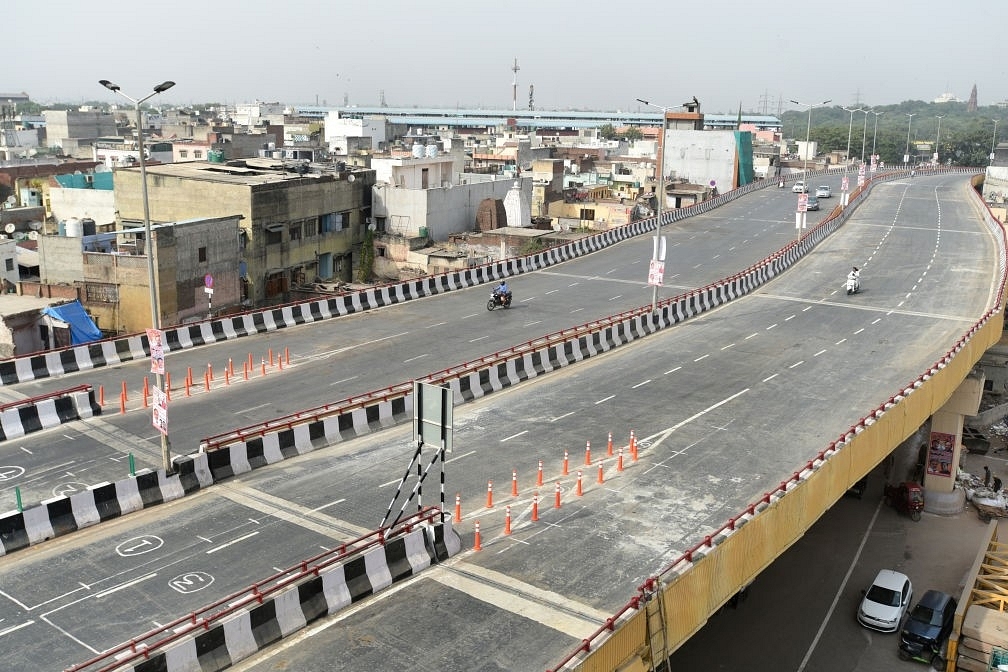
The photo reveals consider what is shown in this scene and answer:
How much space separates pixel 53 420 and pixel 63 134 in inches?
5420

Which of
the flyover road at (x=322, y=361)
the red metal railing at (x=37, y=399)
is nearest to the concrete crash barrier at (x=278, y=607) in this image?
the flyover road at (x=322, y=361)

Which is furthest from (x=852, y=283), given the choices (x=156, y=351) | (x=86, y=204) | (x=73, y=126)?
(x=73, y=126)

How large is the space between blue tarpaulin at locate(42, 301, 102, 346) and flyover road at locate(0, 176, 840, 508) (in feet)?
20.5

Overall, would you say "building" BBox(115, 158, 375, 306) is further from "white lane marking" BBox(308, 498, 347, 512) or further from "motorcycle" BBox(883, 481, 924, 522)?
"motorcycle" BBox(883, 481, 924, 522)

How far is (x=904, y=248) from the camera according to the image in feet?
211

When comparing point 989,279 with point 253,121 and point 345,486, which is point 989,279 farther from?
point 253,121

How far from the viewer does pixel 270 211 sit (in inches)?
2039

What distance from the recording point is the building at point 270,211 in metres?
50.4

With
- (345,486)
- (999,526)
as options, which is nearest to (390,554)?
(345,486)

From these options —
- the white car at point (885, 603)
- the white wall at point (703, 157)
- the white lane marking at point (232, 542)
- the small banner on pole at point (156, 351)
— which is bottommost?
the white car at point (885, 603)

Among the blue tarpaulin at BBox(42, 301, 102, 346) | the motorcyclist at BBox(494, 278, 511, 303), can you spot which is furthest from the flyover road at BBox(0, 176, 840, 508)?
the blue tarpaulin at BBox(42, 301, 102, 346)

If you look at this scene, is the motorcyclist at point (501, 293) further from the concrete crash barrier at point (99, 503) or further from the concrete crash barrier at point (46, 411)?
the concrete crash barrier at point (99, 503)

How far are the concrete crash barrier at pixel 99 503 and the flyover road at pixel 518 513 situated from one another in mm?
318

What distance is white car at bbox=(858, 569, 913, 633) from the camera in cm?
2503
